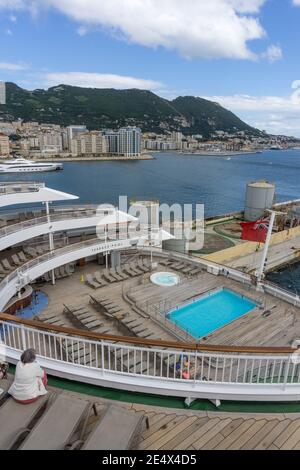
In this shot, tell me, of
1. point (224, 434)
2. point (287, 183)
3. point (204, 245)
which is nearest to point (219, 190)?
point (287, 183)

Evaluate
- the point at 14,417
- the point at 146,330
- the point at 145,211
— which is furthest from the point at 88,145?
the point at 14,417

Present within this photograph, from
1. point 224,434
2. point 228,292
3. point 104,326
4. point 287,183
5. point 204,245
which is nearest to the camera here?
point 224,434

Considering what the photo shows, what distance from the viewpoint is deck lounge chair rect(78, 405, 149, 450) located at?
3.14 m

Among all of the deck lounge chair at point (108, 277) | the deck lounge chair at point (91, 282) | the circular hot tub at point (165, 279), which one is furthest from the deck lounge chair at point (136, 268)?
the deck lounge chair at point (91, 282)

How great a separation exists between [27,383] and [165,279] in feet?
41.1

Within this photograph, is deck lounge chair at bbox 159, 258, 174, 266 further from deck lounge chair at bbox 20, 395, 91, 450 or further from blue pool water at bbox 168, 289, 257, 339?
deck lounge chair at bbox 20, 395, 91, 450

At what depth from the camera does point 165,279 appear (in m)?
15.9

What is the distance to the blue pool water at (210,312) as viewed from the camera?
1295cm

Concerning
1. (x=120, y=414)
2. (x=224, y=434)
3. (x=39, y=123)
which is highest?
(x=39, y=123)

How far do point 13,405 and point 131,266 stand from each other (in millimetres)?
13266

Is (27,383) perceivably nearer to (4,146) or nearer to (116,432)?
(116,432)

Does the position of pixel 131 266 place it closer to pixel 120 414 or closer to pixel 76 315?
Answer: pixel 76 315

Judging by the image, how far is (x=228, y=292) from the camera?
50.0ft

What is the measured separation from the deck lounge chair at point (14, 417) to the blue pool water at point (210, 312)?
30.6 feet
